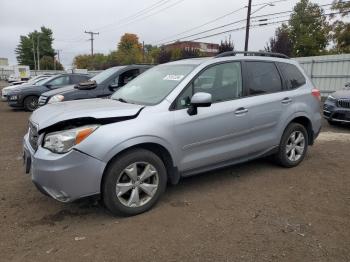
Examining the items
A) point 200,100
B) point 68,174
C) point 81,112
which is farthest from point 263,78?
point 68,174

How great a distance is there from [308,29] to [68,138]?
1782 inches

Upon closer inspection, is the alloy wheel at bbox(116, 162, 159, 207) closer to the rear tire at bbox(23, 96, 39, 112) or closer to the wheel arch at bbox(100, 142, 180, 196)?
the wheel arch at bbox(100, 142, 180, 196)

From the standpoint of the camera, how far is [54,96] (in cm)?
817

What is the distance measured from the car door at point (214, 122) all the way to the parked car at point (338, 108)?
198 inches

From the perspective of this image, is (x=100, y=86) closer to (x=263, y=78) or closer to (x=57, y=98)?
(x=57, y=98)

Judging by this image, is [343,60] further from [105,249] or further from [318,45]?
[318,45]

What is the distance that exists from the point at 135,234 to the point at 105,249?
356mm

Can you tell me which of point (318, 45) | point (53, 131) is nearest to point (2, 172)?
point (53, 131)

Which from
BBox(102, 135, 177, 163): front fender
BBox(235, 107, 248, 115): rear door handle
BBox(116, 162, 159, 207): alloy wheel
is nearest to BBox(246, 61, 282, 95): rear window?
BBox(235, 107, 248, 115): rear door handle

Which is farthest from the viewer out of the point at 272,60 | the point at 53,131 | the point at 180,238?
the point at 272,60

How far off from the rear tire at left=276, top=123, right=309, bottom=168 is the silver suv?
0.02m

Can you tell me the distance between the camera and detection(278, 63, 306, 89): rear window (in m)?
5.16

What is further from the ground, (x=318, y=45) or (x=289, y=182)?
(x=318, y=45)

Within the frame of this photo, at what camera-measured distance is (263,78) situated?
4867 mm
